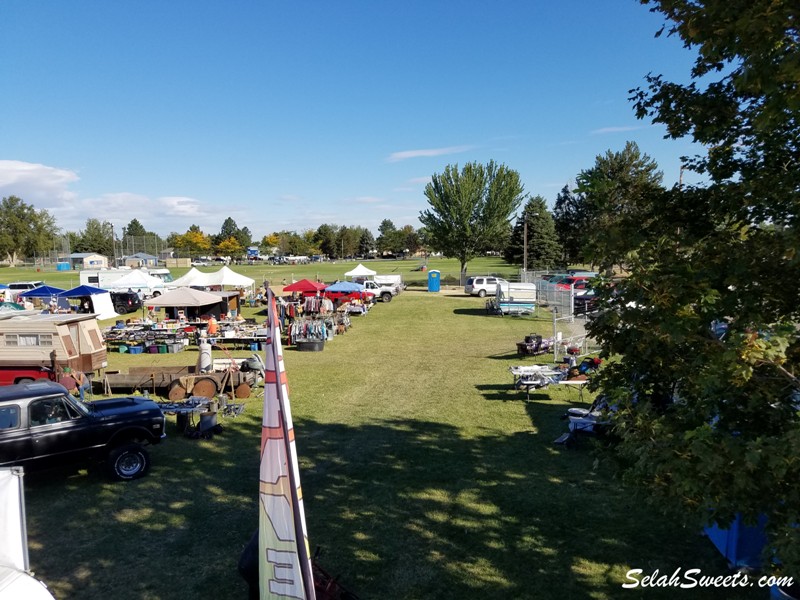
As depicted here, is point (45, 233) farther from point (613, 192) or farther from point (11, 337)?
point (613, 192)

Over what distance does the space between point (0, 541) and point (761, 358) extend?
6.84 meters

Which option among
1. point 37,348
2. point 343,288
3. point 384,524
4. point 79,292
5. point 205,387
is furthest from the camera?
point 343,288

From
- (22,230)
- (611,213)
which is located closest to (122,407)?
(611,213)

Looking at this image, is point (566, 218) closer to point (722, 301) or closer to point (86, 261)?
point (722, 301)

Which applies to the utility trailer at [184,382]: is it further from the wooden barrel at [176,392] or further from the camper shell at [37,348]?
the camper shell at [37,348]

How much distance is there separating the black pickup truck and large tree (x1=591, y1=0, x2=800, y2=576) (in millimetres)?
8317

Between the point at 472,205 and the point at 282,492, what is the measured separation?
48341 millimetres

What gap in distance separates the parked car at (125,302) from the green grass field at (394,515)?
24.7 m

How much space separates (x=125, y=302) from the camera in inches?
1344

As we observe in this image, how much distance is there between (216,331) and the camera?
2266 centimetres

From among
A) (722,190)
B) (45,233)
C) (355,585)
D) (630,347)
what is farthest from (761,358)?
(45,233)

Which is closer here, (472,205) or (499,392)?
(499,392)

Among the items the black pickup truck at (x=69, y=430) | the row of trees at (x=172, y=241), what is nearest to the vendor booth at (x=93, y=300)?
the black pickup truck at (x=69, y=430)

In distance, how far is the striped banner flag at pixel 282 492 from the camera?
3.98 m
